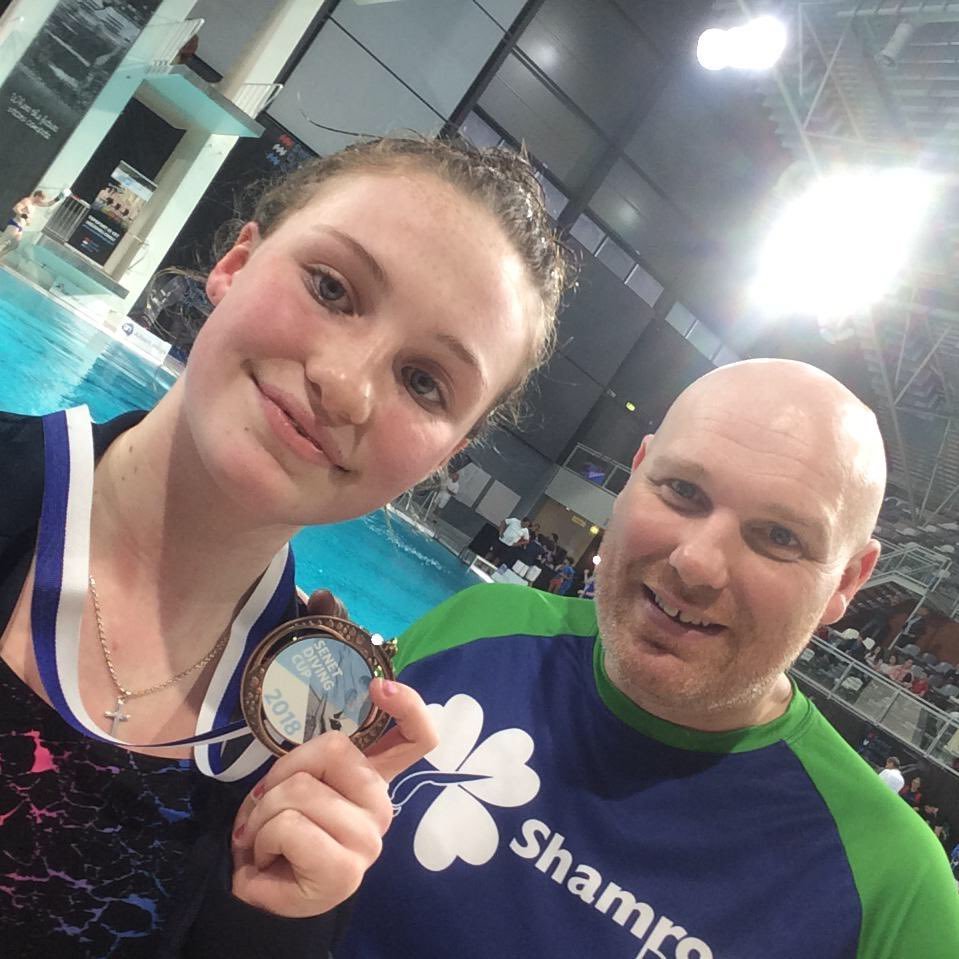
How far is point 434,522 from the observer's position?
16.6 metres

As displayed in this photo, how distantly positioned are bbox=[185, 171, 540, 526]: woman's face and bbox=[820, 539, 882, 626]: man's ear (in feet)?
4.05

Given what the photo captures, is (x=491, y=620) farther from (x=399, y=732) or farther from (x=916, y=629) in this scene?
(x=916, y=629)

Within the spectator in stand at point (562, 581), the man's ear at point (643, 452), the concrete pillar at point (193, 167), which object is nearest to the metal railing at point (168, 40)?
the concrete pillar at point (193, 167)

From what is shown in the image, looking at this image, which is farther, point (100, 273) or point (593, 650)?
point (100, 273)

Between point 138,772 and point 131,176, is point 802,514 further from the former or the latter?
point 131,176

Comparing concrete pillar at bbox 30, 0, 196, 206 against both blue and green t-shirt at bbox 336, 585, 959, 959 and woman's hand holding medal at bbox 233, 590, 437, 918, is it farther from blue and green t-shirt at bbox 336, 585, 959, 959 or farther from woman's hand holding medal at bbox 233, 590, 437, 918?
woman's hand holding medal at bbox 233, 590, 437, 918

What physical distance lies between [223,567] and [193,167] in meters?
14.1

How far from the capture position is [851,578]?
1.82 metres

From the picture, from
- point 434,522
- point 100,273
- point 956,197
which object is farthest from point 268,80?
point 956,197

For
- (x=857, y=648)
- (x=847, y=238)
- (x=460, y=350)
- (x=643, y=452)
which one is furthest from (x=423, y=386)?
(x=857, y=648)

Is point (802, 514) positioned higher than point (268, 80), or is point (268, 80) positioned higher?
point (268, 80)

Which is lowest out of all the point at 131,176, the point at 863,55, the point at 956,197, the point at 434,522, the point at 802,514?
the point at 434,522

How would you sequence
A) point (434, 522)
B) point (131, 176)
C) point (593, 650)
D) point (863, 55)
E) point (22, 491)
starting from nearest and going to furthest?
point (22, 491) < point (593, 650) < point (863, 55) < point (131, 176) < point (434, 522)

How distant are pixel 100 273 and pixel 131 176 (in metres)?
2.29
